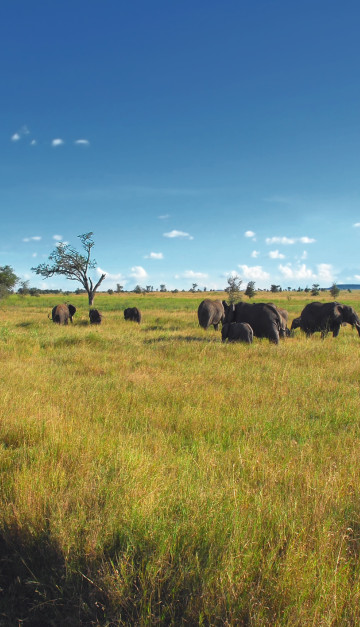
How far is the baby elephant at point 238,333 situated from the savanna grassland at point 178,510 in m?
6.68

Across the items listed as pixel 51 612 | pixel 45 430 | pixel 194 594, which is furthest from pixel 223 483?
pixel 45 430

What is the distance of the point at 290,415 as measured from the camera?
528 cm

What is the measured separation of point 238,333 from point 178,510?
34.9ft

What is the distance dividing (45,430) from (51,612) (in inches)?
93.6

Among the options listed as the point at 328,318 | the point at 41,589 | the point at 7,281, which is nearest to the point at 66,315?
the point at 328,318

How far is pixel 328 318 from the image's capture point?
15.3 m

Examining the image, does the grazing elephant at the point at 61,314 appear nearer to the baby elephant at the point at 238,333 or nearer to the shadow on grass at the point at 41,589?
the baby elephant at the point at 238,333

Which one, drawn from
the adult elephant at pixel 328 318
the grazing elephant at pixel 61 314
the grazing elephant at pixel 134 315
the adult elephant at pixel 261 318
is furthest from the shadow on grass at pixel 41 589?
the grazing elephant at pixel 134 315

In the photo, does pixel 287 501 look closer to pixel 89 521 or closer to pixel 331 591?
pixel 331 591

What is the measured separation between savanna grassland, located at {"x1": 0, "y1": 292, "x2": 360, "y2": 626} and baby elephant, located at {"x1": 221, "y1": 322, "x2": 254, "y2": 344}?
6.68 metres

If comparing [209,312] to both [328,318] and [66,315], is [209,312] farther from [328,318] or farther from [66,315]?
[66,315]

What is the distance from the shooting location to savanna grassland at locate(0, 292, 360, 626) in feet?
6.33

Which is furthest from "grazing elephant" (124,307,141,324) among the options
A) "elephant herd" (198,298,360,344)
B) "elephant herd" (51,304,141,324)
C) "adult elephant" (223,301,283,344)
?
"adult elephant" (223,301,283,344)

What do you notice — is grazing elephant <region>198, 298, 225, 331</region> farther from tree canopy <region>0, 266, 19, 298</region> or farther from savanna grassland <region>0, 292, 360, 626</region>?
tree canopy <region>0, 266, 19, 298</region>
